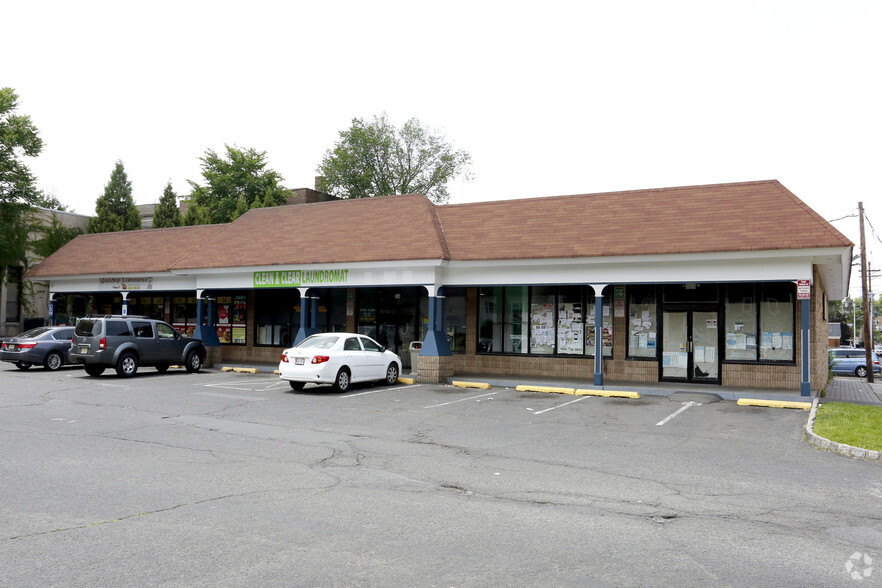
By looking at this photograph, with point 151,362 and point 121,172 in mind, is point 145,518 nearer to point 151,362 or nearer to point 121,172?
point 151,362

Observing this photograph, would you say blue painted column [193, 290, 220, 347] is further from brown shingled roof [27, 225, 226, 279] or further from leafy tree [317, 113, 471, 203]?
leafy tree [317, 113, 471, 203]

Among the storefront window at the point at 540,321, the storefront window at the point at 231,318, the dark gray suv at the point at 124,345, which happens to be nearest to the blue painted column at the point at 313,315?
the dark gray suv at the point at 124,345

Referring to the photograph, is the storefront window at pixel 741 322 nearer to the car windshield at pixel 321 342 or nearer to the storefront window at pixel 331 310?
the car windshield at pixel 321 342

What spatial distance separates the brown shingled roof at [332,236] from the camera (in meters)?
21.9

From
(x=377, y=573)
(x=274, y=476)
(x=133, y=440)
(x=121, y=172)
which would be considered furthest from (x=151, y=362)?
(x=121, y=172)

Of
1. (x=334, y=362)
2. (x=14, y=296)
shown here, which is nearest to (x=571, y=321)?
(x=334, y=362)

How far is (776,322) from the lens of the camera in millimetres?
18500

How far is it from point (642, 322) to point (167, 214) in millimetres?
39347

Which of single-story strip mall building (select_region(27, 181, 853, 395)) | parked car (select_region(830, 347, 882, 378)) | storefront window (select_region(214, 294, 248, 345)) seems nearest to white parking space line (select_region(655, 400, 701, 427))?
single-story strip mall building (select_region(27, 181, 853, 395))

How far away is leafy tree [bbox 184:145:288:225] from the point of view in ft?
164

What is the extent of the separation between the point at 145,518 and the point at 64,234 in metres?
37.3

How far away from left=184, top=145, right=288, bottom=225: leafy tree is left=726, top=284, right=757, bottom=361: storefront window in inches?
1453

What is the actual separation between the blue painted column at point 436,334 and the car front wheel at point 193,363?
811 cm

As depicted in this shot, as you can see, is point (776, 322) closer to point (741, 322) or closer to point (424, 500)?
point (741, 322)
